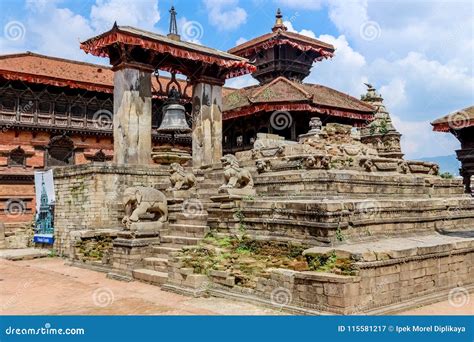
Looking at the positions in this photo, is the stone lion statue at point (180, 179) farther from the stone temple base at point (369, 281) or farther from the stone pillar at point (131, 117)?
the stone temple base at point (369, 281)

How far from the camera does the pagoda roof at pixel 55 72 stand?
23.9 m

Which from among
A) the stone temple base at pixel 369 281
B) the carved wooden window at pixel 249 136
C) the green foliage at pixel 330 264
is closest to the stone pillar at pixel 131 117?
the stone temple base at pixel 369 281

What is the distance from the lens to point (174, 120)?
14.8 metres

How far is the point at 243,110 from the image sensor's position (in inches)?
883

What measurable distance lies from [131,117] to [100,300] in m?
8.59

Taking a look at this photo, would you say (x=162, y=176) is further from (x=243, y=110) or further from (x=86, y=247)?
(x=243, y=110)

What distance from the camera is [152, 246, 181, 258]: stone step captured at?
11.9 meters

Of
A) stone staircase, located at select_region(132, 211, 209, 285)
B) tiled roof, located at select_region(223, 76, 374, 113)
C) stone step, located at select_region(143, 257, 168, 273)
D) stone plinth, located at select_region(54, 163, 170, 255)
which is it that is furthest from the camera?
tiled roof, located at select_region(223, 76, 374, 113)

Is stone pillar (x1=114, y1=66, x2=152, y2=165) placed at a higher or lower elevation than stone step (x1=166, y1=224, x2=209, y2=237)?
higher

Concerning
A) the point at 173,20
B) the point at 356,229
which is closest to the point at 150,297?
the point at 356,229
